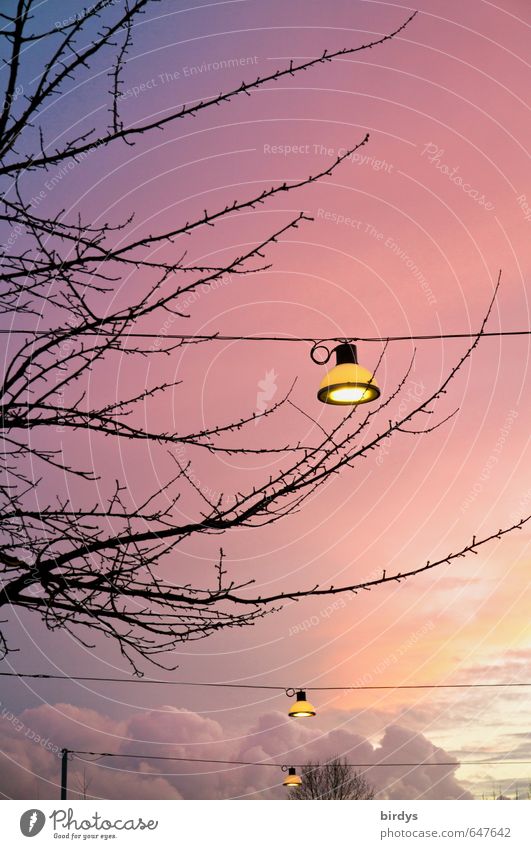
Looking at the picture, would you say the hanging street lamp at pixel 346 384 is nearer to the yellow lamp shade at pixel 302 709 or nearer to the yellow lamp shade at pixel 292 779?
the yellow lamp shade at pixel 302 709

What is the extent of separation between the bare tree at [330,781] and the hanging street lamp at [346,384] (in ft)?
67.6

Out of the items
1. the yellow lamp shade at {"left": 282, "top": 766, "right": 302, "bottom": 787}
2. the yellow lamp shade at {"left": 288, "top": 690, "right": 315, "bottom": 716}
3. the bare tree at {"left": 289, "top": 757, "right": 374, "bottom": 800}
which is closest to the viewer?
the yellow lamp shade at {"left": 288, "top": 690, "right": 315, "bottom": 716}

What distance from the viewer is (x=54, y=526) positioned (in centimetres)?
217

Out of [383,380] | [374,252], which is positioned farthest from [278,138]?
[383,380]

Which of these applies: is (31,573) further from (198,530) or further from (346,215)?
(346,215)

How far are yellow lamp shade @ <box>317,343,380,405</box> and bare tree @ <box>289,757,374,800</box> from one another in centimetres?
2059

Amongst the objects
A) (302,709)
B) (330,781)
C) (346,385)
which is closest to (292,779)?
(330,781)

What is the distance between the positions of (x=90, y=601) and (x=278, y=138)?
139 inches

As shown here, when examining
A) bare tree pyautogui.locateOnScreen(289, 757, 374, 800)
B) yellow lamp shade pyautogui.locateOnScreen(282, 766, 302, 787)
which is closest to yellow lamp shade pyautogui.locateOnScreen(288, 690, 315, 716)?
yellow lamp shade pyautogui.locateOnScreen(282, 766, 302, 787)

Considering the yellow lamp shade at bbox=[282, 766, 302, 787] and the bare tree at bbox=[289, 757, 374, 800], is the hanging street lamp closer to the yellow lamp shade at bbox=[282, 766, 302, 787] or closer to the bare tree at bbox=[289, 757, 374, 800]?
the yellow lamp shade at bbox=[282, 766, 302, 787]

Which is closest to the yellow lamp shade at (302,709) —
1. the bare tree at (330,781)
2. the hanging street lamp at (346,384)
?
the hanging street lamp at (346,384)

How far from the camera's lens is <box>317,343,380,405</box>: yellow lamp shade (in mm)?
3854

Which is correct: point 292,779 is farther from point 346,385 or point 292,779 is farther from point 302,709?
point 346,385

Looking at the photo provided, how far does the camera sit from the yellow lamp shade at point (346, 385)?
12.6 ft
